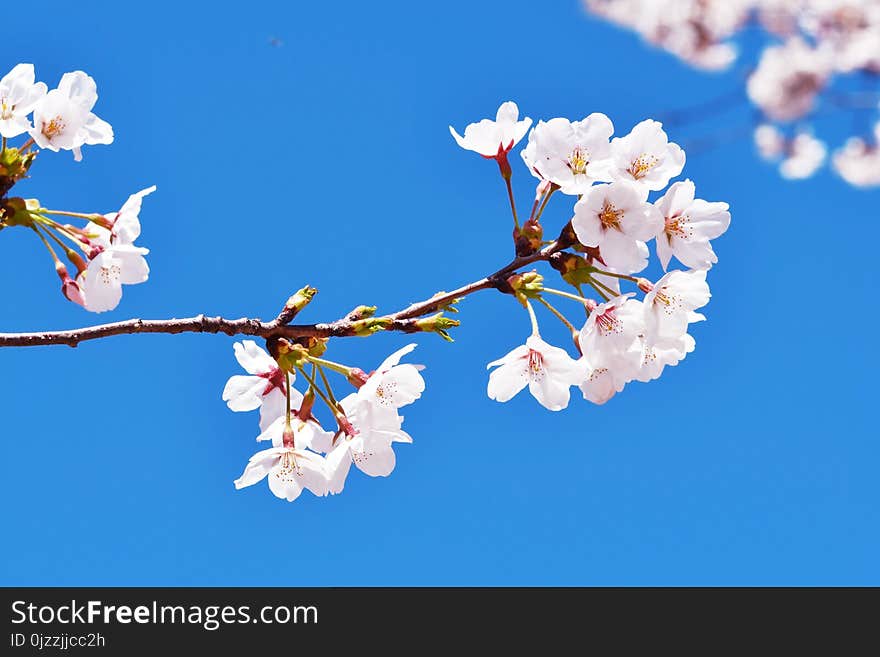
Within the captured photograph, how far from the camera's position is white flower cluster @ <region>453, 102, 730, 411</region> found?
2553 millimetres

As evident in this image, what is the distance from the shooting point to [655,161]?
107 inches

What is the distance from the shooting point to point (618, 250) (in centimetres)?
254

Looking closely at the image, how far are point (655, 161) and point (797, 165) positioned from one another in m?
11.8

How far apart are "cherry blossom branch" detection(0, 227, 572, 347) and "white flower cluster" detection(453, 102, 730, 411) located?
255 millimetres

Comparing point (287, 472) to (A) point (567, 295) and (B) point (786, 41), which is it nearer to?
(A) point (567, 295)

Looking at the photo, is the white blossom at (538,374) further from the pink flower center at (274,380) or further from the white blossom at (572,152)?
the pink flower center at (274,380)

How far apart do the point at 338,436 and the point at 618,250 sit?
0.93 metres

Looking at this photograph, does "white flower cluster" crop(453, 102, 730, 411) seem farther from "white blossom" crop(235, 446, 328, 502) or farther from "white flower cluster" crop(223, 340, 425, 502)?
"white blossom" crop(235, 446, 328, 502)

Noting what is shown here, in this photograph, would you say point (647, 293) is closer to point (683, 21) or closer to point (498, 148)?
point (498, 148)

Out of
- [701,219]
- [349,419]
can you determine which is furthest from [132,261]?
[701,219]

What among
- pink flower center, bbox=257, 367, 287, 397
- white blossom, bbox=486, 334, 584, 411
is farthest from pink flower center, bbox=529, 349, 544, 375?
pink flower center, bbox=257, 367, 287, 397

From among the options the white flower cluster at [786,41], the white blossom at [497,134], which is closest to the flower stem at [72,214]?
the white blossom at [497,134]

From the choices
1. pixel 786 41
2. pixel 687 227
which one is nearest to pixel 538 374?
pixel 687 227

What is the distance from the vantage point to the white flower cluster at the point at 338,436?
2.70 meters
